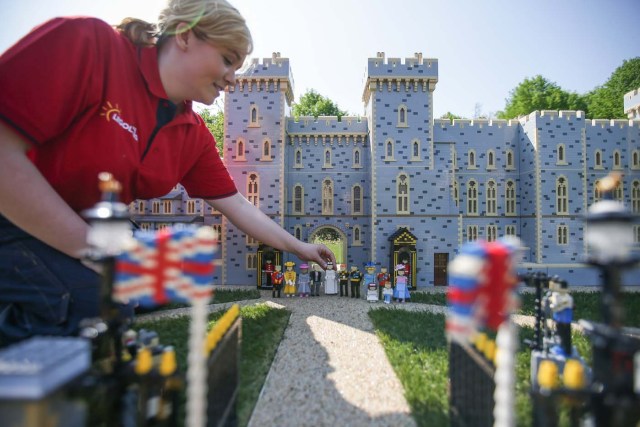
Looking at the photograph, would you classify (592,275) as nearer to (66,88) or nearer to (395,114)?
(395,114)

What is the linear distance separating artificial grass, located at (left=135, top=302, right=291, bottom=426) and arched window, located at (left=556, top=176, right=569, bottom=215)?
41.3ft

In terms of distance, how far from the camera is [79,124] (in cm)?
262

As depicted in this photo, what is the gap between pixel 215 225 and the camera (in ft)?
49.3

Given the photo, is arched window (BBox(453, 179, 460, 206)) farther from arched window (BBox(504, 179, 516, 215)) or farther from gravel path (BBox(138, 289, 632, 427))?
gravel path (BBox(138, 289, 632, 427))

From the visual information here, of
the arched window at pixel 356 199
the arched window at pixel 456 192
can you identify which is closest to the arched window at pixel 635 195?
the arched window at pixel 456 192

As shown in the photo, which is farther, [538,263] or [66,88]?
[538,263]

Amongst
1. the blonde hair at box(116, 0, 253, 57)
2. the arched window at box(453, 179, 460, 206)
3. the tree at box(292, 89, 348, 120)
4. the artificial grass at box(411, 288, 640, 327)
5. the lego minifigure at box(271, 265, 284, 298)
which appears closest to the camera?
the blonde hair at box(116, 0, 253, 57)

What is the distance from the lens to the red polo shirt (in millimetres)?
2250

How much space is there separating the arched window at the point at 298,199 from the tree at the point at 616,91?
20529 millimetres

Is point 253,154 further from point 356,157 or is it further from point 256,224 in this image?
point 256,224

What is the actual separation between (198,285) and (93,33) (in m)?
2.14

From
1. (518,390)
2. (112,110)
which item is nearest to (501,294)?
(112,110)

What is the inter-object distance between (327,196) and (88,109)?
13274mm

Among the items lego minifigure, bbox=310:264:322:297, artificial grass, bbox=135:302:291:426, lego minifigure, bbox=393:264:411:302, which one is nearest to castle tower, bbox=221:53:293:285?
lego minifigure, bbox=310:264:322:297
